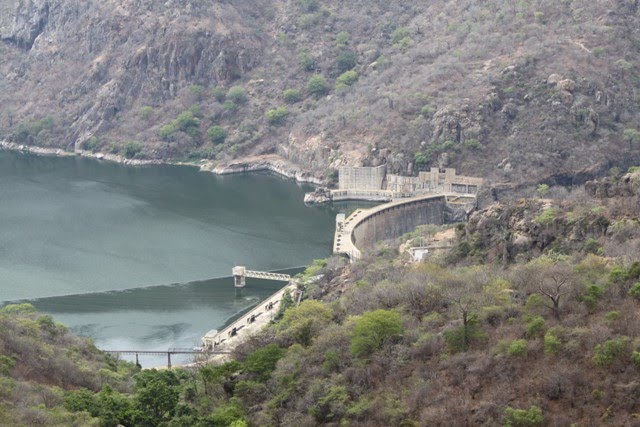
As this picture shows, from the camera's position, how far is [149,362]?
68000 mm

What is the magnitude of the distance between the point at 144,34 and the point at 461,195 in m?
Answer: 62.4

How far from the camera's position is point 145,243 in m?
96.1

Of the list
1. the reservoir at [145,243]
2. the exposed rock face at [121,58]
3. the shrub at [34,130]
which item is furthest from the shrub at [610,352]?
the shrub at [34,130]

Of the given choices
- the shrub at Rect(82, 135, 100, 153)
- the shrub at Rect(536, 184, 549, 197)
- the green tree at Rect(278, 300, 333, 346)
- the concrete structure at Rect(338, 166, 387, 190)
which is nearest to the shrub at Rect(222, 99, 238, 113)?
the shrub at Rect(82, 135, 100, 153)

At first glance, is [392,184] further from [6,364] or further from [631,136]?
[6,364]

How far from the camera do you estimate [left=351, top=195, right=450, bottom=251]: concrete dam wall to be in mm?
98000

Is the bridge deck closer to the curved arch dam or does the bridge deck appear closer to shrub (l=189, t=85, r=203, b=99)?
the curved arch dam

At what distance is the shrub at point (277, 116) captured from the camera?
457ft

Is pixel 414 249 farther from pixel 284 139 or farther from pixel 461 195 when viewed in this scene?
pixel 284 139

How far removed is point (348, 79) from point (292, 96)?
26.2 feet

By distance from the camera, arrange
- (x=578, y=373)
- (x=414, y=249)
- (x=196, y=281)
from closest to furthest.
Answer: (x=578, y=373) < (x=414, y=249) < (x=196, y=281)

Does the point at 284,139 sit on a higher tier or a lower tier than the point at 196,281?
higher

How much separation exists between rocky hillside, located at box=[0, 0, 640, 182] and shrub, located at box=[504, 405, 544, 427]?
71.0 metres

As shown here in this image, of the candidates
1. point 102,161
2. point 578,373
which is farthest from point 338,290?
point 102,161
